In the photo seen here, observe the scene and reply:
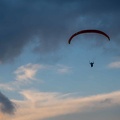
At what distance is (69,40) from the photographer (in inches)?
5153

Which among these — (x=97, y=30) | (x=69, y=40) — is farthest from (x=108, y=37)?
(x=69, y=40)

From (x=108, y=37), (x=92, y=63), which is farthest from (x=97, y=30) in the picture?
(x=92, y=63)

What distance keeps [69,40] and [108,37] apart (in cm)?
1229

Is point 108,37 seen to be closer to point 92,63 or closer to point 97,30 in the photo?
point 97,30

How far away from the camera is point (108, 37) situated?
12394cm

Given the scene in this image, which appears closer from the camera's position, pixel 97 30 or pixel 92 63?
pixel 97 30

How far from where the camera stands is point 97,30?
126 metres

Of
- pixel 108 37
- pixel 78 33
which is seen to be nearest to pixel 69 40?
pixel 78 33

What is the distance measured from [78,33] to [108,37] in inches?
369

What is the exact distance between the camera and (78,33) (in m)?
129

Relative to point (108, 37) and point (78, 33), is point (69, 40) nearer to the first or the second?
point (78, 33)

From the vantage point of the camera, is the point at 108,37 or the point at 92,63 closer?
the point at 108,37

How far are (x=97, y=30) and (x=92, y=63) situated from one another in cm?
1283

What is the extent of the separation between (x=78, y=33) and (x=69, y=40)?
3523 millimetres
